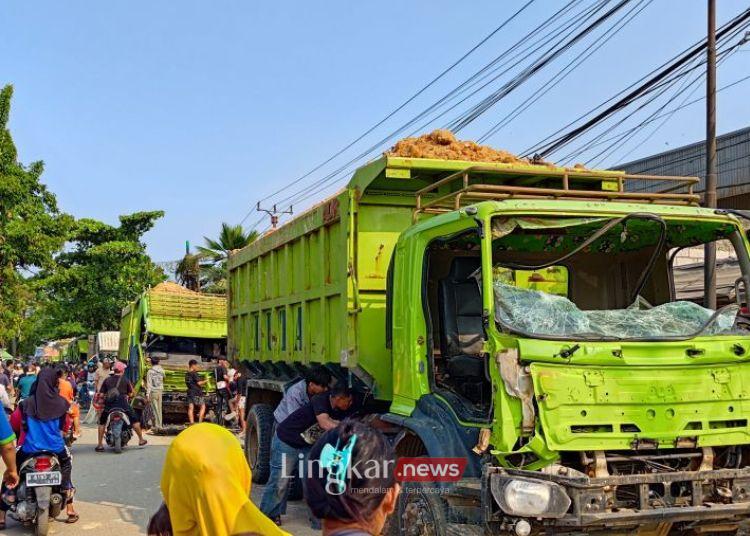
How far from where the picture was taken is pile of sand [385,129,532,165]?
6.51 metres

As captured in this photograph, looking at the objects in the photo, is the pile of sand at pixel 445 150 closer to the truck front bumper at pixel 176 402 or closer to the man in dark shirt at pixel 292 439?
the man in dark shirt at pixel 292 439

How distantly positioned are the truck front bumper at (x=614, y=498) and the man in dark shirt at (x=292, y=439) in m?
2.57

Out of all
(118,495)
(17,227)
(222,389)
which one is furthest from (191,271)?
(118,495)

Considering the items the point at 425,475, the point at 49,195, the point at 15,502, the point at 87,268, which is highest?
the point at 49,195

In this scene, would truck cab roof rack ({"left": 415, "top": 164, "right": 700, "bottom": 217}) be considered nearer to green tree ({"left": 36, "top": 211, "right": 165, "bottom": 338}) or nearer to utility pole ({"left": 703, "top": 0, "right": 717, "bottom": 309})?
utility pole ({"left": 703, "top": 0, "right": 717, "bottom": 309})

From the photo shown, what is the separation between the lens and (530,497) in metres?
4.07

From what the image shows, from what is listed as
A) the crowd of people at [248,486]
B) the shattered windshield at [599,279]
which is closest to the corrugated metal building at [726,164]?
the shattered windshield at [599,279]

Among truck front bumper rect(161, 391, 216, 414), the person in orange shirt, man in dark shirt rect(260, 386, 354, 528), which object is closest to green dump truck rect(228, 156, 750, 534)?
man in dark shirt rect(260, 386, 354, 528)

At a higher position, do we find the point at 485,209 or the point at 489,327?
the point at 485,209

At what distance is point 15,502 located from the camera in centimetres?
738

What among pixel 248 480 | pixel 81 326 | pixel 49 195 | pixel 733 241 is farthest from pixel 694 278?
pixel 81 326

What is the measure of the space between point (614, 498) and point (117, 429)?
10438 millimetres

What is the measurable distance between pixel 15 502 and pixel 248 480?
6.10 m

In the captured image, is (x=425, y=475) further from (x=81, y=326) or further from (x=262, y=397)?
(x=81, y=326)
